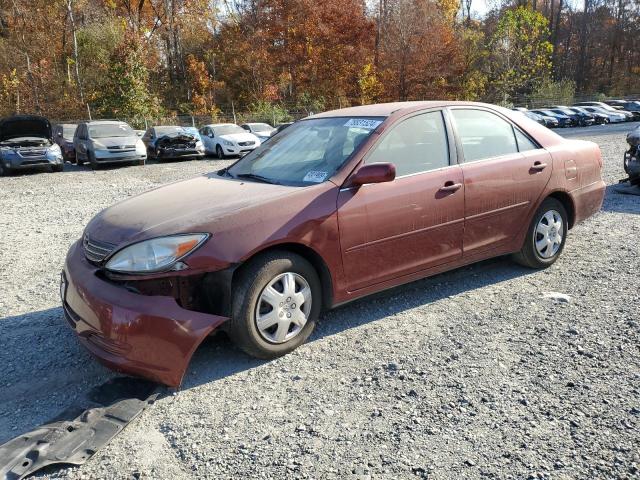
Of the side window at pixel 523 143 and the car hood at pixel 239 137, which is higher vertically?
the side window at pixel 523 143

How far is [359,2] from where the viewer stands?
39.7 metres

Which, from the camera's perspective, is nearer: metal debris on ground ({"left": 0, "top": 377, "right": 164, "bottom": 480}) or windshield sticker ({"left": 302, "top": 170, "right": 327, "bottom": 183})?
metal debris on ground ({"left": 0, "top": 377, "right": 164, "bottom": 480})

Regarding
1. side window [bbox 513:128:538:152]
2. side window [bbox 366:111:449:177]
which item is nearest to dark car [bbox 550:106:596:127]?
side window [bbox 513:128:538:152]

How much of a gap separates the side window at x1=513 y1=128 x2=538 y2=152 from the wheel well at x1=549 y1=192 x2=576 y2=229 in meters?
0.50

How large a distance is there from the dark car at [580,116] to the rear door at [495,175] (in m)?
33.7

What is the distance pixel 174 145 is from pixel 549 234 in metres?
16.1

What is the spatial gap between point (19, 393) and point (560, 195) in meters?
4.69

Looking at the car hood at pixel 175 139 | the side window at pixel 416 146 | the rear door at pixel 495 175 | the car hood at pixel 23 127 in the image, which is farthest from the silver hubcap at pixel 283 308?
the car hood at pixel 175 139

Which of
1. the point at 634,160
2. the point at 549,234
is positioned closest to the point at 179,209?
the point at 549,234

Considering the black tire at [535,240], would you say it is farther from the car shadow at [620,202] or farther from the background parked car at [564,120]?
the background parked car at [564,120]

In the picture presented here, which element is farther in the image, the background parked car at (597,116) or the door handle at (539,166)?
the background parked car at (597,116)

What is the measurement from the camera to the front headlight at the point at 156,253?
10.2ft

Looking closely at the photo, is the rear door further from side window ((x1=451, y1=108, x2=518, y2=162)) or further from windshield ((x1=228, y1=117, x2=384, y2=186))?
windshield ((x1=228, y1=117, x2=384, y2=186))

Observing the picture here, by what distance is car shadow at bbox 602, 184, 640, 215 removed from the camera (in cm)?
744
